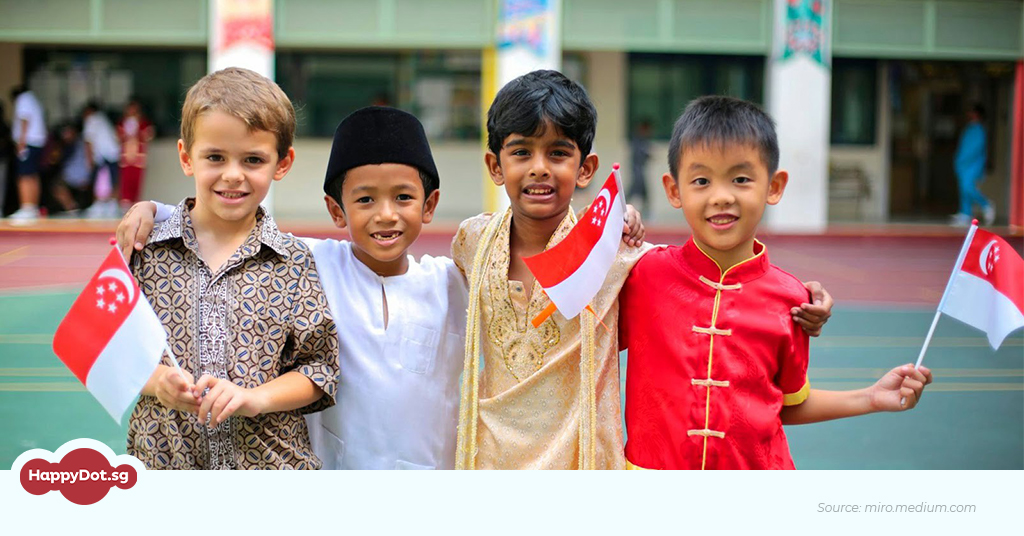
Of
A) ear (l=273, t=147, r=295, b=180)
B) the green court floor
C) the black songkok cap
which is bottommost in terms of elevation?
the green court floor

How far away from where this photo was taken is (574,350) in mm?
2426

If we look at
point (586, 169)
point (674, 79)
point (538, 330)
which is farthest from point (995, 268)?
point (674, 79)

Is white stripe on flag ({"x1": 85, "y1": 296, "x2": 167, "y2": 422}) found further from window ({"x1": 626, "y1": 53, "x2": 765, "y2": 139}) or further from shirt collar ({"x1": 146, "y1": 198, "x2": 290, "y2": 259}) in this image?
window ({"x1": 626, "y1": 53, "x2": 765, "y2": 139})

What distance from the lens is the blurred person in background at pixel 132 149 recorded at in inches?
629

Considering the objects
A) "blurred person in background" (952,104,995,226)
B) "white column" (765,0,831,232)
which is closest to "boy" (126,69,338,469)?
"white column" (765,0,831,232)

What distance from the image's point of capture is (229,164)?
2248mm

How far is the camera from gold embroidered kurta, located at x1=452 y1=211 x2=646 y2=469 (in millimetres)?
2414

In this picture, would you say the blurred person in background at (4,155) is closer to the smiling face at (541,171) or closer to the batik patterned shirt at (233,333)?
the batik patterned shirt at (233,333)

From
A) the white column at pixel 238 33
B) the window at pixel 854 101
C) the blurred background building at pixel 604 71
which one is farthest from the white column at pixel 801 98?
the white column at pixel 238 33

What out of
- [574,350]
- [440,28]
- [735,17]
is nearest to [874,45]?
[735,17]

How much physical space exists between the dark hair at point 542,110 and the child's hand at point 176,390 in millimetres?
944

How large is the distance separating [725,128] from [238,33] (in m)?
13.0

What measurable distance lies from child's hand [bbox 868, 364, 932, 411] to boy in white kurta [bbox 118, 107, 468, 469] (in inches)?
40.7
